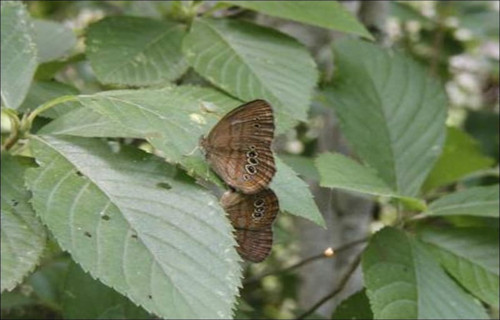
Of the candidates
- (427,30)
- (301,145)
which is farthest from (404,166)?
(427,30)

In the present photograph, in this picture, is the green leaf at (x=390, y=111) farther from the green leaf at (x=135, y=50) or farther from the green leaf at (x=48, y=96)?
the green leaf at (x=48, y=96)

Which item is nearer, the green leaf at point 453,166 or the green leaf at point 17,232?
the green leaf at point 17,232

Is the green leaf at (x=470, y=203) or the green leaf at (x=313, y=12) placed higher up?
the green leaf at (x=313, y=12)

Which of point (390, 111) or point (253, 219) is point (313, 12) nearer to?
point (390, 111)

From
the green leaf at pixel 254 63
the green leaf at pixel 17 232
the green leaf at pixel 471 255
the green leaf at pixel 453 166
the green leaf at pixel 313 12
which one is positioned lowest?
the green leaf at pixel 453 166

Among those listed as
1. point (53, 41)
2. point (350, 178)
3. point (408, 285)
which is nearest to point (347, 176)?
point (350, 178)

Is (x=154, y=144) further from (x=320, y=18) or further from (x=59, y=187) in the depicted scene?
(x=320, y=18)

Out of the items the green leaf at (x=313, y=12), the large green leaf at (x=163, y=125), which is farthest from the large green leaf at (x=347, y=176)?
the green leaf at (x=313, y=12)
